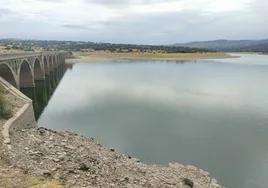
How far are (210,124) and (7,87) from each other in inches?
784

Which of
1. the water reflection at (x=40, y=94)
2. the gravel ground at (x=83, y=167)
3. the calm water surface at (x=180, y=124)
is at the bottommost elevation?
the water reflection at (x=40, y=94)

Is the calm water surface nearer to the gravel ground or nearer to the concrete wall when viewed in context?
the gravel ground

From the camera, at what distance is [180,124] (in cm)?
2923

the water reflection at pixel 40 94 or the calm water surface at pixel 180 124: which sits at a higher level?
the calm water surface at pixel 180 124

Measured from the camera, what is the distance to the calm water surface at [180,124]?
20.6 metres

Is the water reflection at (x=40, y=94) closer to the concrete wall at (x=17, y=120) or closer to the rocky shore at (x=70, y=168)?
Result: the concrete wall at (x=17, y=120)

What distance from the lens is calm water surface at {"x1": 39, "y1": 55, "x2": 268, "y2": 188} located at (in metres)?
20.6

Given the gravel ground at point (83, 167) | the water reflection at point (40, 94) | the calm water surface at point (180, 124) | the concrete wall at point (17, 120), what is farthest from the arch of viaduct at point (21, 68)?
the gravel ground at point (83, 167)

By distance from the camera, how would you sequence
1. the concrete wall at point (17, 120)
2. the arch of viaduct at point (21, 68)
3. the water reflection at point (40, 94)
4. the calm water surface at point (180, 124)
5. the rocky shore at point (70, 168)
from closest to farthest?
the rocky shore at point (70, 168)
the concrete wall at point (17, 120)
the calm water surface at point (180, 124)
the water reflection at point (40, 94)
the arch of viaduct at point (21, 68)

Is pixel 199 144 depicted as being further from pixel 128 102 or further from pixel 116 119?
pixel 128 102

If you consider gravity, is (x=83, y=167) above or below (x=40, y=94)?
above

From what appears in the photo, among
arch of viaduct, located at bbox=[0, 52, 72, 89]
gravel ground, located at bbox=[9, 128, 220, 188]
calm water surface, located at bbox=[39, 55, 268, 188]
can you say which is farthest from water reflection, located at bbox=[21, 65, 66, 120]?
gravel ground, located at bbox=[9, 128, 220, 188]

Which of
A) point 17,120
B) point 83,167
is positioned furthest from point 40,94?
point 83,167

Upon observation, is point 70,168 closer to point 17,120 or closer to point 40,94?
point 17,120
